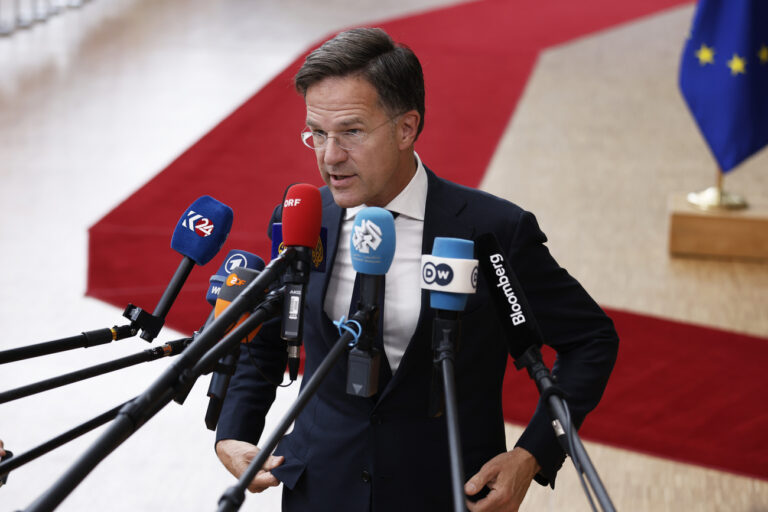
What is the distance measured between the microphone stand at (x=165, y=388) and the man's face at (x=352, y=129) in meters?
0.29

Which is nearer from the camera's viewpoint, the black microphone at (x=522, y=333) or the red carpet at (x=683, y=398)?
the black microphone at (x=522, y=333)

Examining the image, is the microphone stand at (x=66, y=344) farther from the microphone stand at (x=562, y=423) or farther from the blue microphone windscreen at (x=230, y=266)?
the microphone stand at (x=562, y=423)

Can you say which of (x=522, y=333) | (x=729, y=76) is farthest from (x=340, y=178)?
(x=729, y=76)

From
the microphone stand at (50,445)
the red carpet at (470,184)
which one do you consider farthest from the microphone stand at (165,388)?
the red carpet at (470,184)

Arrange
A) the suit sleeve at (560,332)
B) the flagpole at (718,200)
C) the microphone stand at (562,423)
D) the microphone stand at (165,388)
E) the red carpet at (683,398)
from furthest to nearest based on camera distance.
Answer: the flagpole at (718,200) < the red carpet at (683,398) < the suit sleeve at (560,332) < the microphone stand at (562,423) < the microphone stand at (165,388)

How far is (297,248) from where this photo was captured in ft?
4.17

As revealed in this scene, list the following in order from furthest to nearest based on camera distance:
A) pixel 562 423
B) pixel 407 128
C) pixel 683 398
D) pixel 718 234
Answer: pixel 718 234 → pixel 683 398 → pixel 407 128 → pixel 562 423

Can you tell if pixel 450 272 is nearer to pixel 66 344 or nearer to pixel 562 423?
pixel 562 423

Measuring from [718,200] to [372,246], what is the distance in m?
4.46

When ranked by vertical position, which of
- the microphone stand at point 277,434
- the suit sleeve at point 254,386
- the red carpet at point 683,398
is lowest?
the red carpet at point 683,398

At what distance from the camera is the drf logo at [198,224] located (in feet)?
4.96

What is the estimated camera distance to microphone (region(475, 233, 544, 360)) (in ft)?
4.32

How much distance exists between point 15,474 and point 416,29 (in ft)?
24.4

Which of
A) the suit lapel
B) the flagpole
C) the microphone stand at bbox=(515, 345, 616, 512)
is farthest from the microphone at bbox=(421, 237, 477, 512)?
the flagpole
